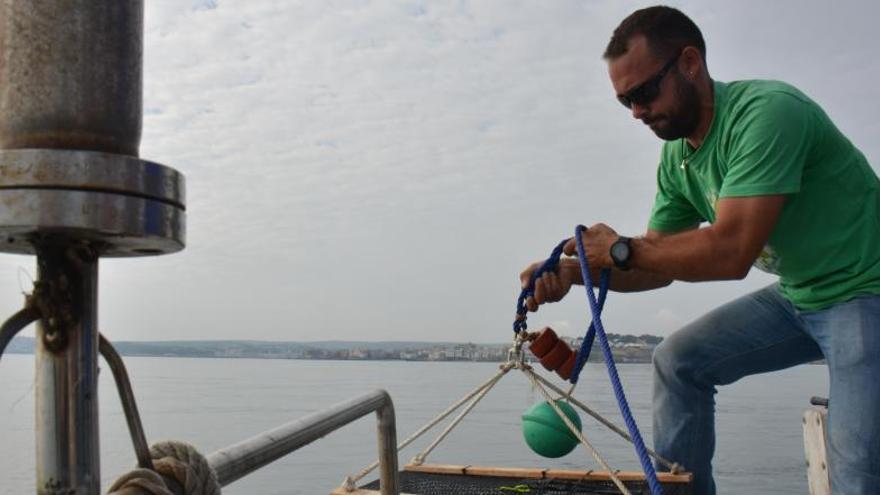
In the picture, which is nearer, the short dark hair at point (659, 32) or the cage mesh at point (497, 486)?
the short dark hair at point (659, 32)

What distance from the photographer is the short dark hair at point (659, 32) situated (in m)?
2.92

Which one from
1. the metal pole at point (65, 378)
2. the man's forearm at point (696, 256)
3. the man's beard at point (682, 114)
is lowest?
the metal pole at point (65, 378)

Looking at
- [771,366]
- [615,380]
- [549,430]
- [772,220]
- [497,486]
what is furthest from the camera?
[497,486]

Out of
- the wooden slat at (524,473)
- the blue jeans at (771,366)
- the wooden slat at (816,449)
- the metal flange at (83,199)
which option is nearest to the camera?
the metal flange at (83,199)

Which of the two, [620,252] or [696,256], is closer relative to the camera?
[696,256]

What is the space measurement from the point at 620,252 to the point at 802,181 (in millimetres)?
675

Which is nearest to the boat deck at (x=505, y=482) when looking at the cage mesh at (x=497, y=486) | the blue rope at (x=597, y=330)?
the cage mesh at (x=497, y=486)

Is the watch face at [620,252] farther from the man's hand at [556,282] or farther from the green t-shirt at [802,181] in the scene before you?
the man's hand at [556,282]

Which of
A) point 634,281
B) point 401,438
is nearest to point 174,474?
point 634,281

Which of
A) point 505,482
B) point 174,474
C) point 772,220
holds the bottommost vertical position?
point 505,482

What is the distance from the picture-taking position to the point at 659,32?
2.93 meters

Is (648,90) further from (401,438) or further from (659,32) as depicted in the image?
(401,438)

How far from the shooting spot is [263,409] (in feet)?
127

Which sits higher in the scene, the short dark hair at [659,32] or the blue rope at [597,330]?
the short dark hair at [659,32]
